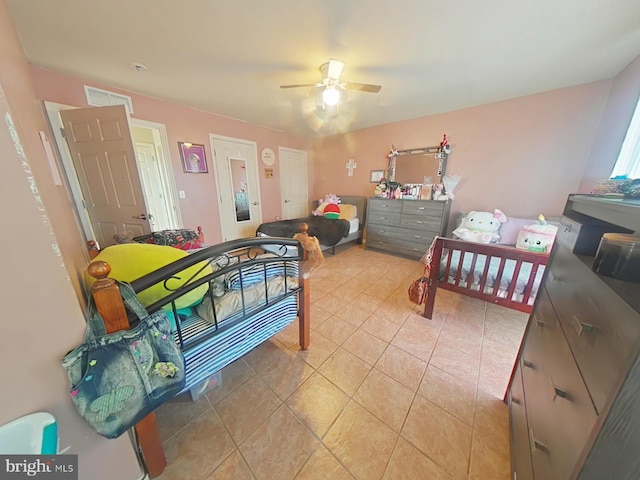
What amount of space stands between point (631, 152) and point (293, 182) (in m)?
4.63

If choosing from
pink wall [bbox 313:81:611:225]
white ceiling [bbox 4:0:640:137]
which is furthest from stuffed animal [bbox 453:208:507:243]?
white ceiling [bbox 4:0:640:137]

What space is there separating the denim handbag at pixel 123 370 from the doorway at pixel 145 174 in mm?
2145

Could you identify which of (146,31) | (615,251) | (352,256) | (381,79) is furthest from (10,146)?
(352,256)

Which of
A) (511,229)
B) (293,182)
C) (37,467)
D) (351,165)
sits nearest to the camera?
(37,467)

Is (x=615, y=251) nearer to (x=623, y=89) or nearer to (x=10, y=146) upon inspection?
(x=10, y=146)

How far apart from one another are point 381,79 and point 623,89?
2345 millimetres

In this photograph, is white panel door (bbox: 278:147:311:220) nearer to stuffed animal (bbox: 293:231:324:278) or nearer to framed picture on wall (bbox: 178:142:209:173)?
framed picture on wall (bbox: 178:142:209:173)

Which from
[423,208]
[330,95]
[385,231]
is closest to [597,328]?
[330,95]

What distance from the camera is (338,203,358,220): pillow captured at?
13.3ft

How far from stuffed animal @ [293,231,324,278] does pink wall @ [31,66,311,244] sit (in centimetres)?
288

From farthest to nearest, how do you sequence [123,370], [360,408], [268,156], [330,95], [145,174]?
[268,156] → [145,174] → [330,95] → [360,408] → [123,370]

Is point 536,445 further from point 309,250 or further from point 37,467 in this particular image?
point 37,467

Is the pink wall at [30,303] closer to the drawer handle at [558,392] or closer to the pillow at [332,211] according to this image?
the drawer handle at [558,392]

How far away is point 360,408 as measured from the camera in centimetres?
124
